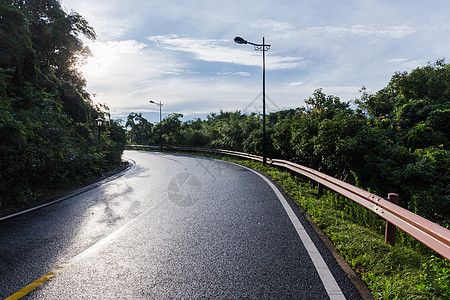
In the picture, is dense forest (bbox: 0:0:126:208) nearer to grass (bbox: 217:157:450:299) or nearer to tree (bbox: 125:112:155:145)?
grass (bbox: 217:157:450:299)

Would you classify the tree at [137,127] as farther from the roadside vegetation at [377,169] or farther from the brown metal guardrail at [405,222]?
the brown metal guardrail at [405,222]

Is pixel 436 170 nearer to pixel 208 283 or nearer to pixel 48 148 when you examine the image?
pixel 208 283

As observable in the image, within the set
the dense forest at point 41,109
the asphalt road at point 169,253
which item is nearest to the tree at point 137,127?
the dense forest at point 41,109

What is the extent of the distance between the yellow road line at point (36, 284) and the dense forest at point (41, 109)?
478cm

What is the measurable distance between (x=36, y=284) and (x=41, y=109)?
1069 cm

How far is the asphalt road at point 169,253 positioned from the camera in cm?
280

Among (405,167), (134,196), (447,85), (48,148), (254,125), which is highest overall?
(447,85)

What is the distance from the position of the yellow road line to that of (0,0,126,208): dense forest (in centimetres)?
478

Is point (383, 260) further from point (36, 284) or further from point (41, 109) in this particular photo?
point (41, 109)

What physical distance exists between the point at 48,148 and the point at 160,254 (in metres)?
7.23

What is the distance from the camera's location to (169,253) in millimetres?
3703

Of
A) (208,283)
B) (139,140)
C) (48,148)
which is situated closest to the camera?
(208,283)

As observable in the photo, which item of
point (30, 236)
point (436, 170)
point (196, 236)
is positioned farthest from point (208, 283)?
point (436, 170)

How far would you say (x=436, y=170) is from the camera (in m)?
10.4
